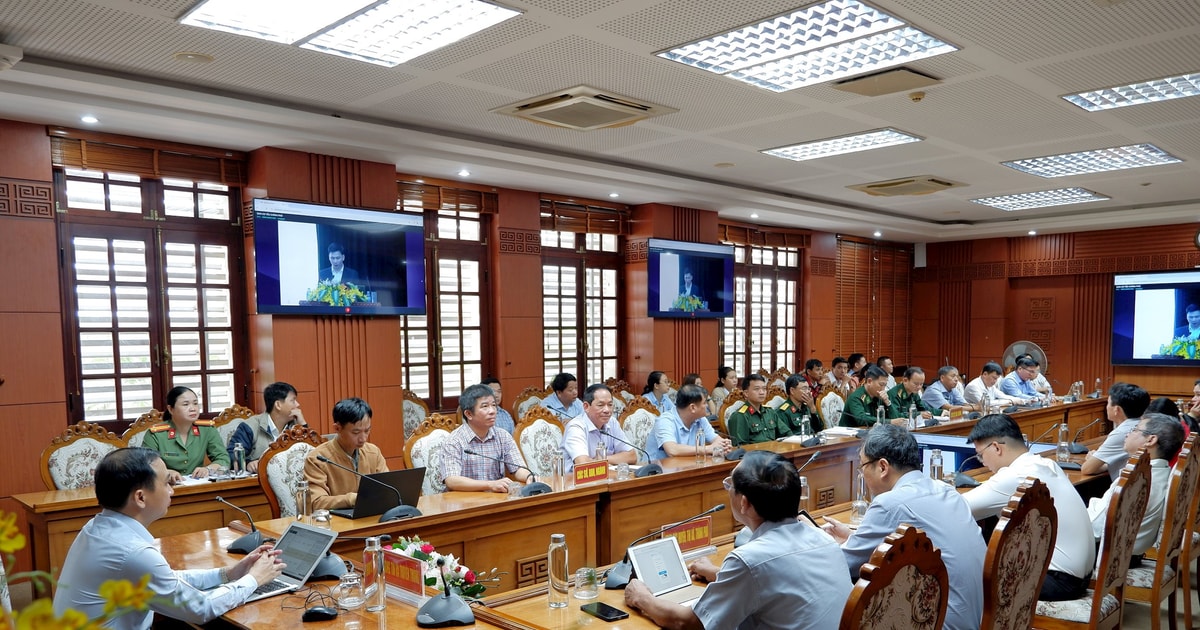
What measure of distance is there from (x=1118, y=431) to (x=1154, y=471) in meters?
0.77

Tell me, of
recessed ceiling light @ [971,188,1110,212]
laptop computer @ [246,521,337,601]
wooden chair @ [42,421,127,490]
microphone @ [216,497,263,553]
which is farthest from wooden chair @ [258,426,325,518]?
recessed ceiling light @ [971,188,1110,212]

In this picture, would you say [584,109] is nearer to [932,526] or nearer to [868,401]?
[932,526]

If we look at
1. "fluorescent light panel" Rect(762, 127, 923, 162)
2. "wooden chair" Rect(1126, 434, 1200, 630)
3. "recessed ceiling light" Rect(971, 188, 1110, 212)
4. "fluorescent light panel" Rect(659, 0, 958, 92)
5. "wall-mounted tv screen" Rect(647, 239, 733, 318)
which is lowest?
"wooden chair" Rect(1126, 434, 1200, 630)

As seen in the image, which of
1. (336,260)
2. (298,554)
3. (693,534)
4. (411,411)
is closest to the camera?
(298,554)

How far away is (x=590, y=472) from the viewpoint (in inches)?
166

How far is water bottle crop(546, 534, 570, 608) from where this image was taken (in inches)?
94.0

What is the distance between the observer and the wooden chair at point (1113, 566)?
9.72 feet

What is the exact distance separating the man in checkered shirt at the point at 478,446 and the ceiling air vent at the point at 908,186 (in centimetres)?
517

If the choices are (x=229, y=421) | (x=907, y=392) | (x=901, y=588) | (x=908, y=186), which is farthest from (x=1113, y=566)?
(x=908, y=186)

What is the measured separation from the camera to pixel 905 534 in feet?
6.02

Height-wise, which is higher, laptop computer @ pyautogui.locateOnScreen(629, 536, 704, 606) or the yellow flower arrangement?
the yellow flower arrangement

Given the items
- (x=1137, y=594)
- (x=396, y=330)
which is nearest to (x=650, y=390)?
(x=396, y=330)

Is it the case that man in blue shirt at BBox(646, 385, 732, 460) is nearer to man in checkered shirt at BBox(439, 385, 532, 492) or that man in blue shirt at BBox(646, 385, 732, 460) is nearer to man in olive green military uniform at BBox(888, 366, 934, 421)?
man in checkered shirt at BBox(439, 385, 532, 492)

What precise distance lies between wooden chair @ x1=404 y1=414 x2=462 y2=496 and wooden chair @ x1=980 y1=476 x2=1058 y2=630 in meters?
2.83
